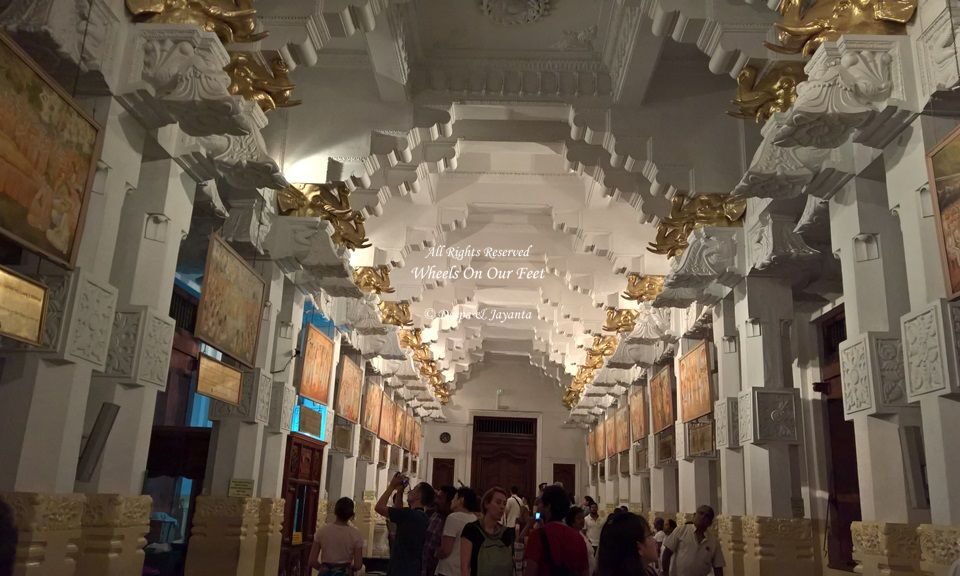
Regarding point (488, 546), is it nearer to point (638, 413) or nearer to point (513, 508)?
point (513, 508)

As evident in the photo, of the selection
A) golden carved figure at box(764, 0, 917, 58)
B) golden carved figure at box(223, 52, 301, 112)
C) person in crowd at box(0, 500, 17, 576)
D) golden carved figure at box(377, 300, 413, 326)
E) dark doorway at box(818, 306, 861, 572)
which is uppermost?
golden carved figure at box(377, 300, 413, 326)

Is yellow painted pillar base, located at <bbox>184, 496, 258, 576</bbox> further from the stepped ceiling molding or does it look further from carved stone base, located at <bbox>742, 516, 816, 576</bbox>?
carved stone base, located at <bbox>742, 516, 816, 576</bbox>

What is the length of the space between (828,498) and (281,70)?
8.24m

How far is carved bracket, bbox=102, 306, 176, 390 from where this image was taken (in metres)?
5.57

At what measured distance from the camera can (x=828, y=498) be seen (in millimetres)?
9648

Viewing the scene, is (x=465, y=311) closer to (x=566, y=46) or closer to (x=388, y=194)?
(x=388, y=194)

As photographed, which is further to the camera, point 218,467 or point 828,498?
point 828,498

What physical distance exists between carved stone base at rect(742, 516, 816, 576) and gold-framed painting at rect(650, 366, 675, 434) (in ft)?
16.2

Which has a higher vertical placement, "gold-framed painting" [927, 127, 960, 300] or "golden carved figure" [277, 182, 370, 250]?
"golden carved figure" [277, 182, 370, 250]

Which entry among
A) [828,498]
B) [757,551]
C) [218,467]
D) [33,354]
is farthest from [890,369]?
[218,467]

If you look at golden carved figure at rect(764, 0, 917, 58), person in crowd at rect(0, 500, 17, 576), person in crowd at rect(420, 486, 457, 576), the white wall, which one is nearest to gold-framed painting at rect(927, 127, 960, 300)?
golden carved figure at rect(764, 0, 917, 58)

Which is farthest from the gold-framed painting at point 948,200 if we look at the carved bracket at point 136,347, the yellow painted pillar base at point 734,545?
the carved bracket at point 136,347

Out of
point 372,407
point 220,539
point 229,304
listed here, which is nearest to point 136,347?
point 229,304

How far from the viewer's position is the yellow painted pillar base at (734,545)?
8.35 m
